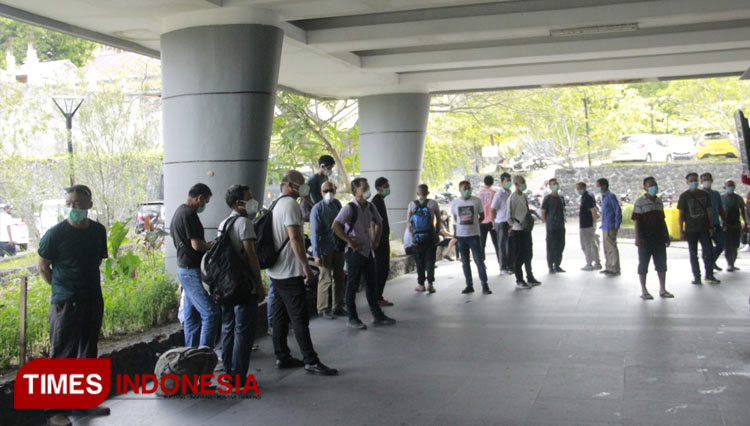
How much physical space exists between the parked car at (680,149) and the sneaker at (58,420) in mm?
36531

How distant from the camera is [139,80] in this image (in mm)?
23422

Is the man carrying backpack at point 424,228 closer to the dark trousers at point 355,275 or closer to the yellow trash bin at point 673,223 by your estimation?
the dark trousers at point 355,275

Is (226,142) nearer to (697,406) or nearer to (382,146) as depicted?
(697,406)

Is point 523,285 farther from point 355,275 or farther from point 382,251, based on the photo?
point 355,275

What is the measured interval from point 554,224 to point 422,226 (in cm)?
362

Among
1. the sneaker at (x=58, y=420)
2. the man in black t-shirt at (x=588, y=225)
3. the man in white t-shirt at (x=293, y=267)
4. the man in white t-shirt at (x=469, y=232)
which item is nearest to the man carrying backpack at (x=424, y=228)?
the man in white t-shirt at (x=469, y=232)

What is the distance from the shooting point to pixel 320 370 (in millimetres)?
6754

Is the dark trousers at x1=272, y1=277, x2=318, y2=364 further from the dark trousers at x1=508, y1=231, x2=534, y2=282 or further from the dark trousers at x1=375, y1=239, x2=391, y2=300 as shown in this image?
the dark trousers at x1=508, y1=231, x2=534, y2=282

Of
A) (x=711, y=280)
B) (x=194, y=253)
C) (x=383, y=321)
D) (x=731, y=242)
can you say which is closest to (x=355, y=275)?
(x=383, y=321)

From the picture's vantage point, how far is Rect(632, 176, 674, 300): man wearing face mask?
405 inches

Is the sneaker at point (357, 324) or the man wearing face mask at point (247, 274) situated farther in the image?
the sneaker at point (357, 324)

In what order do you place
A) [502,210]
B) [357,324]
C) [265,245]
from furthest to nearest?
[502,210] < [357,324] < [265,245]

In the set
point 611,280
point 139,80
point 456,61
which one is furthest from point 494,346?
point 139,80

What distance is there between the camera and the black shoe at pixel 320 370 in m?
6.75
